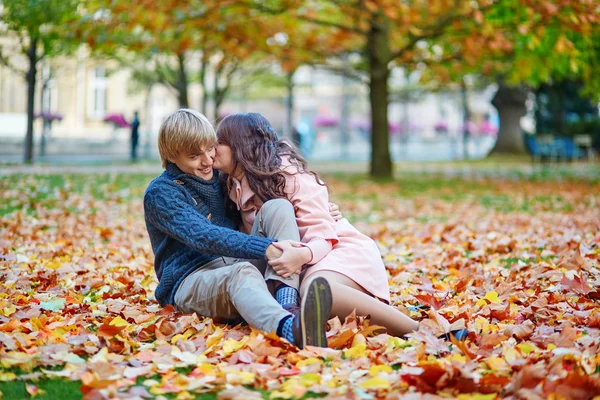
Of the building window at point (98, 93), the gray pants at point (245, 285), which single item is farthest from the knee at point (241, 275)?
the building window at point (98, 93)

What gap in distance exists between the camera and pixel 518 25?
1340cm

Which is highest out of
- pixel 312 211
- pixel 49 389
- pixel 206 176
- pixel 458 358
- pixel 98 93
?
pixel 98 93

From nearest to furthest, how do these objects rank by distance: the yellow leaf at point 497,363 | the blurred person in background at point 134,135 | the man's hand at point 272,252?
the yellow leaf at point 497,363
the man's hand at point 272,252
the blurred person in background at point 134,135

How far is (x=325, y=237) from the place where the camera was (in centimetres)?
398

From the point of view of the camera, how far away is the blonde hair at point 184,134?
3941mm

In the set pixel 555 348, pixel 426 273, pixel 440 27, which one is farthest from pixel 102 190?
pixel 555 348

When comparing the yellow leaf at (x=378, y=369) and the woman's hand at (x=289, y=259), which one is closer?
the yellow leaf at (x=378, y=369)

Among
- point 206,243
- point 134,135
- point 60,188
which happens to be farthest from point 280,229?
point 134,135

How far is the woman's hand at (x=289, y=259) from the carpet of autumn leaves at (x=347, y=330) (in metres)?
0.32

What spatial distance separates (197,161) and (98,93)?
124 ft

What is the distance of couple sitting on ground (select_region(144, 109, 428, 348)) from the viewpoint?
3.70 m

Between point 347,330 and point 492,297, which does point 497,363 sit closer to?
point 347,330

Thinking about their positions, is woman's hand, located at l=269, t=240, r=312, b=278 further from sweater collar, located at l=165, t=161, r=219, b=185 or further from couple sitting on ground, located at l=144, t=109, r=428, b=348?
sweater collar, located at l=165, t=161, r=219, b=185

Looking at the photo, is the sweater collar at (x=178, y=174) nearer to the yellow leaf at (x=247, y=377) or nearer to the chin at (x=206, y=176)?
the chin at (x=206, y=176)
